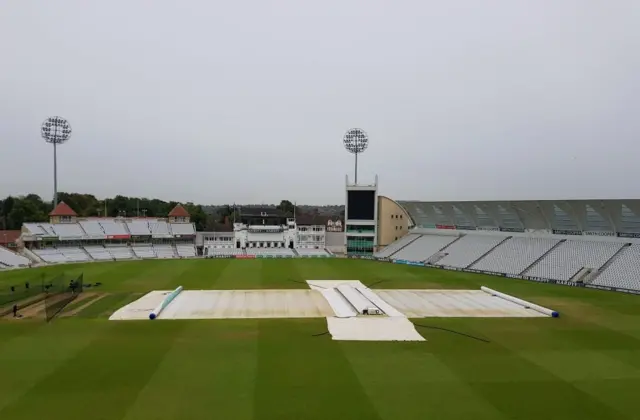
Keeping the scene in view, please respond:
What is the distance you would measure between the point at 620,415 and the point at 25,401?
13708 millimetres

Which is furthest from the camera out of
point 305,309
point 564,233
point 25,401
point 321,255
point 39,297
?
point 321,255

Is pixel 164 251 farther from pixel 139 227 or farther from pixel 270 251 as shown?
pixel 270 251

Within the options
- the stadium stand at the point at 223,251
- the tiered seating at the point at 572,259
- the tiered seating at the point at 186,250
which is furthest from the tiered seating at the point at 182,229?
the tiered seating at the point at 572,259

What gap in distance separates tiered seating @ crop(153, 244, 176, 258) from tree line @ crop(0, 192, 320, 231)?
596 inches

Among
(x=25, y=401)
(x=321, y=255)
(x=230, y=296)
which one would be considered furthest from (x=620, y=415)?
(x=321, y=255)

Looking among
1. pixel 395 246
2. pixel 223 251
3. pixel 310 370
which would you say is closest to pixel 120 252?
pixel 223 251

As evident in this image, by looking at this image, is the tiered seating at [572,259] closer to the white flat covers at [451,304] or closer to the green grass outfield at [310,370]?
the white flat covers at [451,304]

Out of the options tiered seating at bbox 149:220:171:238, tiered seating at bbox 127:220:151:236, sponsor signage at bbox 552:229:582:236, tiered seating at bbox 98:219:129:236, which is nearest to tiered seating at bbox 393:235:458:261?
sponsor signage at bbox 552:229:582:236

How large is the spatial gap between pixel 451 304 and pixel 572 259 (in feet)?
49.7

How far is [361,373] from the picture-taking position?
12438 mm

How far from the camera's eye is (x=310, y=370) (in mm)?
12656

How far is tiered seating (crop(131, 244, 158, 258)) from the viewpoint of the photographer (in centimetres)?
4762

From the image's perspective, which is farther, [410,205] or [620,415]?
[410,205]

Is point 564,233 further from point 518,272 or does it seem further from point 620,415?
point 620,415
